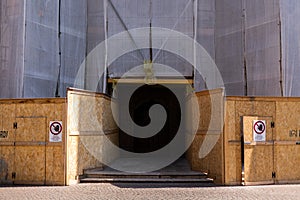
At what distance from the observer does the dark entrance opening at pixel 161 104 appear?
56.5 ft

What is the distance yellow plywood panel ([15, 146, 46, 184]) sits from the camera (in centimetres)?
983

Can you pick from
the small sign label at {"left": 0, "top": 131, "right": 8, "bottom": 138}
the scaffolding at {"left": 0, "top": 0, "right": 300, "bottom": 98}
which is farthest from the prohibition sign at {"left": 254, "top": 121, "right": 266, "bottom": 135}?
the small sign label at {"left": 0, "top": 131, "right": 8, "bottom": 138}

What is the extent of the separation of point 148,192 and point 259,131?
3555 millimetres

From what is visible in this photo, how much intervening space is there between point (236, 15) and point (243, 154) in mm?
6579

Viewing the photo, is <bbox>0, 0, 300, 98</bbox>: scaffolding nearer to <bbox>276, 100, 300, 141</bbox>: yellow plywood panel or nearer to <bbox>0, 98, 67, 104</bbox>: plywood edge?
<bbox>0, 98, 67, 104</bbox>: plywood edge

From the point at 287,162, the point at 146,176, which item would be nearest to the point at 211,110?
the point at 287,162

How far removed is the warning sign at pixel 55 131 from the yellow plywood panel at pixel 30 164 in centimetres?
37

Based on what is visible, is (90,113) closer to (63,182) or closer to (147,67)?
(63,182)

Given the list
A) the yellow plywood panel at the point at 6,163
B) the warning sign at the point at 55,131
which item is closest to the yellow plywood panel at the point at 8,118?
the yellow plywood panel at the point at 6,163

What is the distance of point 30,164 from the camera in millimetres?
9898

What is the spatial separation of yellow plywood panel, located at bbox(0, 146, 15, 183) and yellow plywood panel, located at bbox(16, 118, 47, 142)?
1.34ft

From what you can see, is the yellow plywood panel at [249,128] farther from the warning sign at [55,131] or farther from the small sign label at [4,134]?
the small sign label at [4,134]

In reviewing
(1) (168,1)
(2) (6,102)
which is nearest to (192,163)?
(2) (6,102)

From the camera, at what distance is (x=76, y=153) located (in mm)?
10195
